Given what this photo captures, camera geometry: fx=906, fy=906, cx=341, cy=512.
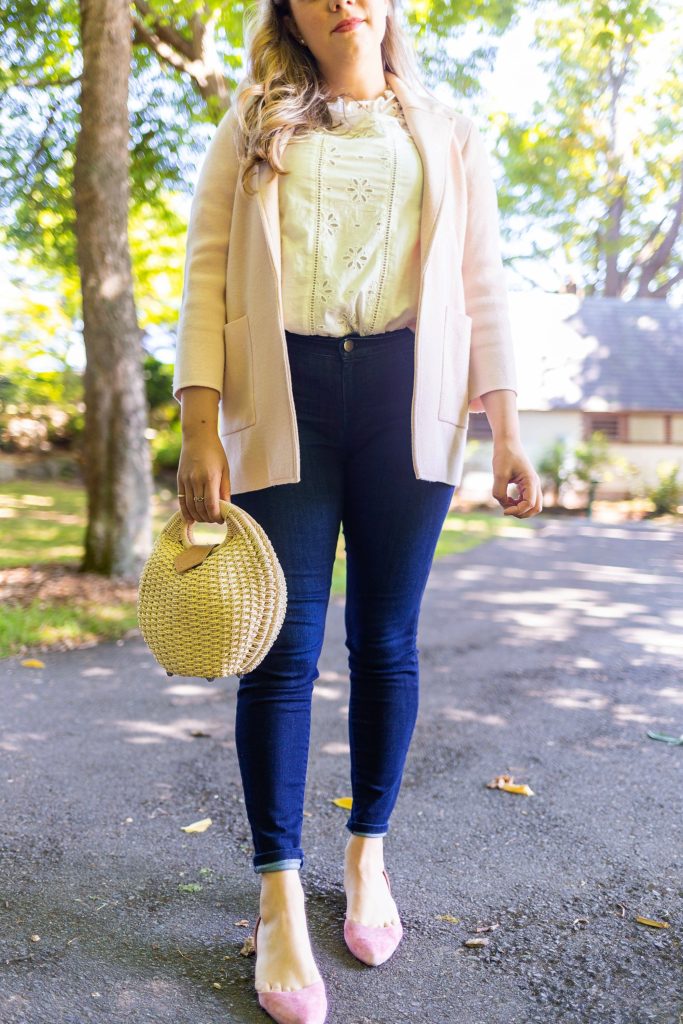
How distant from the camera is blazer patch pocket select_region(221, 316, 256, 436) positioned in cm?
192

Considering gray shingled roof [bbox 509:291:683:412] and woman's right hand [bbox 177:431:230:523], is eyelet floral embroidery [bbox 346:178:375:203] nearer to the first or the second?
woman's right hand [bbox 177:431:230:523]

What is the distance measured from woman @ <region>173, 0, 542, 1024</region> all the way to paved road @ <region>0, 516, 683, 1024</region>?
0.21 meters

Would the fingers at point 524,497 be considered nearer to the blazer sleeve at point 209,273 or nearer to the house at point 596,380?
the blazer sleeve at point 209,273

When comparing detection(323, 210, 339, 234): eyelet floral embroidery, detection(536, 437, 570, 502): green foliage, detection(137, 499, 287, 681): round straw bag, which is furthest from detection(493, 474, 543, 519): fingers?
detection(536, 437, 570, 502): green foliage

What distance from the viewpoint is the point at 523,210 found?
18.6 metres

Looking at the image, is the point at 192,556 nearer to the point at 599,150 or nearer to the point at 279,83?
the point at 279,83

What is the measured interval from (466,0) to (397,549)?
25.5ft

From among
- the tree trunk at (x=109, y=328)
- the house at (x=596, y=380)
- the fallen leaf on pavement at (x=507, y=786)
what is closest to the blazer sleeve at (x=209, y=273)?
the fallen leaf on pavement at (x=507, y=786)

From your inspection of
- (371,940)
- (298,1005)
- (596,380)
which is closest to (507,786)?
(371,940)

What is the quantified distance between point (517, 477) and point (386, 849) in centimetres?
117

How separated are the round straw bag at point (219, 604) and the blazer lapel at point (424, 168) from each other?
57 cm

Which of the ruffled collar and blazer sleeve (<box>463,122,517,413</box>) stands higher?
the ruffled collar

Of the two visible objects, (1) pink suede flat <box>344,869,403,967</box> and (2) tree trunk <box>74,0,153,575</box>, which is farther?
(2) tree trunk <box>74,0,153,575</box>

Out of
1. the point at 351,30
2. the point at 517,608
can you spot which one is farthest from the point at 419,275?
the point at 517,608
